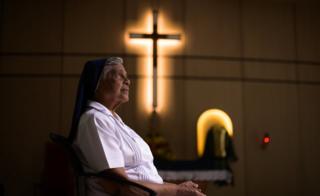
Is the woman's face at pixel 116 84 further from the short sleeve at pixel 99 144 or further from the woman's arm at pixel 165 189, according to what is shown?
the woman's arm at pixel 165 189

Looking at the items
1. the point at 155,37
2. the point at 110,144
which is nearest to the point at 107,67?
the point at 110,144

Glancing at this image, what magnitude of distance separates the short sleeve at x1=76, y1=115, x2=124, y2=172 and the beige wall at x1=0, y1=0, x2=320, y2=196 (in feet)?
15.0

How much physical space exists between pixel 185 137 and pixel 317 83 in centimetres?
274

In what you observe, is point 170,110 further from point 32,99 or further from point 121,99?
point 121,99

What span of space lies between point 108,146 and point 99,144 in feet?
0.14

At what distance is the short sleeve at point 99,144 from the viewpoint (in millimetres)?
1759

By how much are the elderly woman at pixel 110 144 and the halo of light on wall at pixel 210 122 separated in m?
4.47

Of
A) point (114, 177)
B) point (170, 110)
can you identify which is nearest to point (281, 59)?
point (170, 110)

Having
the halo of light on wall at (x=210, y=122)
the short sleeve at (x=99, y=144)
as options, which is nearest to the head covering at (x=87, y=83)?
the short sleeve at (x=99, y=144)

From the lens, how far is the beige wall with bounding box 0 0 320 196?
6.39 metres

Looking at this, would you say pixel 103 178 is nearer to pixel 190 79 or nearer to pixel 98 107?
pixel 98 107

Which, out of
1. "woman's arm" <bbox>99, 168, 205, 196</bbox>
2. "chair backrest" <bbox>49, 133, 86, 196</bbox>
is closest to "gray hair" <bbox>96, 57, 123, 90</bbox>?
"chair backrest" <bbox>49, 133, 86, 196</bbox>

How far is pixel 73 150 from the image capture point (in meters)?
1.80

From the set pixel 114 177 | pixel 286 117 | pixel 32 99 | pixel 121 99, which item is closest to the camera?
pixel 114 177
